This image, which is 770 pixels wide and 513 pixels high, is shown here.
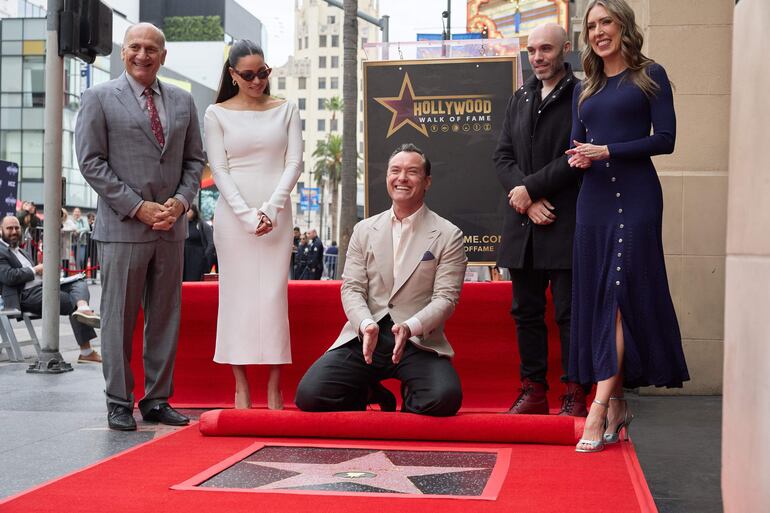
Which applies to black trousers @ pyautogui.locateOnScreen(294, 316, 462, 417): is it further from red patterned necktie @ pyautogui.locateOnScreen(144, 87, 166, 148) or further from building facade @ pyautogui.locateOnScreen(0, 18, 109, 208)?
building facade @ pyautogui.locateOnScreen(0, 18, 109, 208)

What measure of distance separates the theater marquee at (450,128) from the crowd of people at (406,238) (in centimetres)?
165

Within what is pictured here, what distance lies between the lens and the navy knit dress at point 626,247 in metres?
4.71

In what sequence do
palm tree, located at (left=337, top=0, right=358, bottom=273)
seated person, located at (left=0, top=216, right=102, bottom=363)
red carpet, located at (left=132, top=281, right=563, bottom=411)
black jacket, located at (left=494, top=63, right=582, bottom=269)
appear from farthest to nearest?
palm tree, located at (left=337, top=0, right=358, bottom=273) → seated person, located at (left=0, top=216, right=102, bottom=363) → red carpet, located at (left=132, top=281, right=563, bottom=411) → black jacket, located at (left=494, top=63, right=582, bottom=269)

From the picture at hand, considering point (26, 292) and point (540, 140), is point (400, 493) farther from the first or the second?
point (26, 292)

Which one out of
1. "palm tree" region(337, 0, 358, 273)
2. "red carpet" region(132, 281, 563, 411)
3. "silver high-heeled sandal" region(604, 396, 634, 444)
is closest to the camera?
"silver high-heeled sandal" region(604, 396, 634, 444)

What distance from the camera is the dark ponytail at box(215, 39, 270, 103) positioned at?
5.88 meters

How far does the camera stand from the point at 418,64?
758 cm

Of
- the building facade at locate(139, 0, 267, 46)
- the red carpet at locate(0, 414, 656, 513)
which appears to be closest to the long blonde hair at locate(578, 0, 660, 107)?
the red carpet at locate(0, 414, 656, 513)

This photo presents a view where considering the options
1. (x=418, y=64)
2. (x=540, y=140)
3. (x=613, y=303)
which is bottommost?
(x=613, y=303)

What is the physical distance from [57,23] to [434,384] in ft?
17.7

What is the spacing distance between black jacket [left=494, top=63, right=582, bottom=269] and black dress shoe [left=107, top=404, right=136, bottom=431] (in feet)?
7.05

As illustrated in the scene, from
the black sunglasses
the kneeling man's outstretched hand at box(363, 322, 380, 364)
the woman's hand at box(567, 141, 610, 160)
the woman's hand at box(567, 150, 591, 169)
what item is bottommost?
the kneeling man's outstretched hand at box(363, 322, 380, 364)

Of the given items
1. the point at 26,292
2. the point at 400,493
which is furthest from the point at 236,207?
the point at 26,292

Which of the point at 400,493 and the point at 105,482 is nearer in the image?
the point at 400,493
